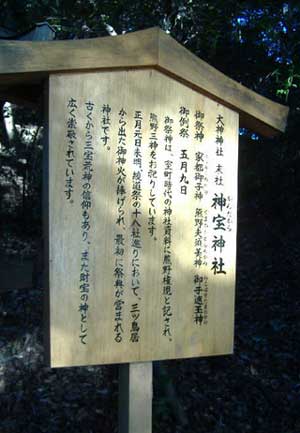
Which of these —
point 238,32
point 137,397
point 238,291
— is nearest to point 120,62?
point 137,397

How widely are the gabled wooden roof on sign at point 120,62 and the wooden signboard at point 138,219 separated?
0.18 ft

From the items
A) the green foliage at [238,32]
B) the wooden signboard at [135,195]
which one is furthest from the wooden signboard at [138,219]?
the green foliage at [238,32]

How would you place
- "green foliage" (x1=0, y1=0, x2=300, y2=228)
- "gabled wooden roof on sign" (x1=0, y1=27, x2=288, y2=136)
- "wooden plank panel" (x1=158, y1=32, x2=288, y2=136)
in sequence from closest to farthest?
"gabled wooden roof on sign" (x1=0, y1=27, x2=288, y2=136), "wooden plank panel" (x1=158, y1=32, x2=288, y2=136), "green foliage" (x1=0, y1=0, x2=300, y2=228)

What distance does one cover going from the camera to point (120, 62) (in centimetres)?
221

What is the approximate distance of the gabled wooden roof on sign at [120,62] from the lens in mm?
2117

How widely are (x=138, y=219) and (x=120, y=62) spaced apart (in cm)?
70

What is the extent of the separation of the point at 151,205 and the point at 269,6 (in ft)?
11.4

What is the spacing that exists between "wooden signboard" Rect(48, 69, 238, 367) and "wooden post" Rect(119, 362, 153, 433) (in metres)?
0.12

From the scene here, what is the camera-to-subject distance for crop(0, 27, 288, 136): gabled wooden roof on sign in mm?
2117

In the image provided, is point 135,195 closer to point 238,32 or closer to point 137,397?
point 137,397

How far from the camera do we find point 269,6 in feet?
16.0

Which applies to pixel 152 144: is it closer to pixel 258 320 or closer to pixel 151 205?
pixel 151 205

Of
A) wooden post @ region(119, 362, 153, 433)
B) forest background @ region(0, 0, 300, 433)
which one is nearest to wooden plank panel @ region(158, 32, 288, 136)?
wooden post @ region(119, 362, 153, 433)

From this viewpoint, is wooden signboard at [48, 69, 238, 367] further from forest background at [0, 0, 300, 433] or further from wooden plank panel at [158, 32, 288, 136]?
forest background at [0, 0, 300, 433]
